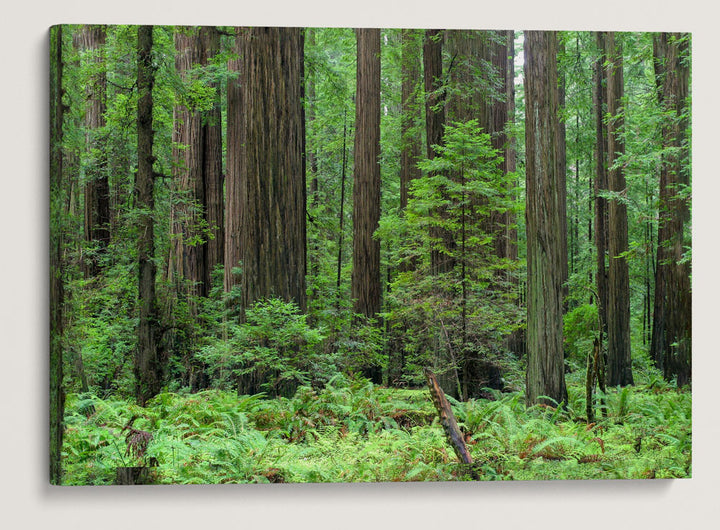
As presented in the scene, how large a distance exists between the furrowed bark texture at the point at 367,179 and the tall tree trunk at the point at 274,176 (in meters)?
0.45

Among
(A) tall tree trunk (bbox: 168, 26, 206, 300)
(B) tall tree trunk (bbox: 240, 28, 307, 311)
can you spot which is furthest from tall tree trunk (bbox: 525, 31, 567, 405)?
(A) tall tree trunk (bbox: 168, 26, 206, 300)

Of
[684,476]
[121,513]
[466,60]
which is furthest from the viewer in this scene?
[466,60]

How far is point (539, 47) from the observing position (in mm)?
4207

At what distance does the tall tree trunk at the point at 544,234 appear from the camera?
4199 mm

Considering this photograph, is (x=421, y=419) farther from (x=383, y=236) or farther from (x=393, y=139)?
(x=393, y=139)

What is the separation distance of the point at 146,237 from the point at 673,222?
3964 millimetres

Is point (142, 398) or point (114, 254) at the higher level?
point (114, 254)

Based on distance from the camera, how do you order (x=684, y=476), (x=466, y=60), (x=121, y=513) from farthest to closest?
1. (x=466, y=60)
2. (x=684, y=476)
3. (x=121, y=513)

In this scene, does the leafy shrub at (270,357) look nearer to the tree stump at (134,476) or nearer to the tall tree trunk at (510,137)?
the tree stump at (134,476)

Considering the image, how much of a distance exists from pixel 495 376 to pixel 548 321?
60 cm

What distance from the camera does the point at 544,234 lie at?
424 cm

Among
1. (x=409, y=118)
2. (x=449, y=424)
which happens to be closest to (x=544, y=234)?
(x=409, y=118)

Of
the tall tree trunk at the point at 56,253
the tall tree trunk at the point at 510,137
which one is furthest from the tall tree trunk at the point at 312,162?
the tall tree trunk at the point at 56,253

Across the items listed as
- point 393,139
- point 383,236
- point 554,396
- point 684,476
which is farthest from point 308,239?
point 684,476
